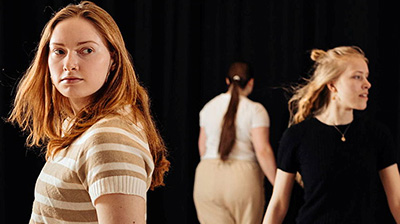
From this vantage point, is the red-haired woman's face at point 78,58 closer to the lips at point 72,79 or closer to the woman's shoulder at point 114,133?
the lips at point 72,79

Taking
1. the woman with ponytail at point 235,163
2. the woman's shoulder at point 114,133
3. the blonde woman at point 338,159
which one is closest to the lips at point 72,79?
the woman's shoulder at point 114,133

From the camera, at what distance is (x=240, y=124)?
3.30 m

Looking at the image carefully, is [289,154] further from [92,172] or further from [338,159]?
[92,172]

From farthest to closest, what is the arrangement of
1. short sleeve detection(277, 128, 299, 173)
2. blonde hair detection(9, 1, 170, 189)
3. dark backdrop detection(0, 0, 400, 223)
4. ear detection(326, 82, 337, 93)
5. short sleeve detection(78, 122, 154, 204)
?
dark backdrop detection(0, 0, 400, 223) < ear detection(326, 82, 337, 93) < short sleeve detection(277, 128, 299, 173) < blonde hair detection(9, 1, 170, 189) < short sleeve detection(78, 122, 154, 204)

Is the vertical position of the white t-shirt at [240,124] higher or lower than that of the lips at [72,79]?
lower

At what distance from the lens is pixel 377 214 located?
3.70m

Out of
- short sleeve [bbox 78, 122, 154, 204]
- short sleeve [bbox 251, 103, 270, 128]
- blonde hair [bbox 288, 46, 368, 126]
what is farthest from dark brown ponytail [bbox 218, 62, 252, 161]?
short sleeve [bbox 78, 122, 154, 204]

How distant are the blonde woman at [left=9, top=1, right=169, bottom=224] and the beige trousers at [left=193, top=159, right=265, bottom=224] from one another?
203 cm

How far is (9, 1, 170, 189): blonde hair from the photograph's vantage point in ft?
3.56

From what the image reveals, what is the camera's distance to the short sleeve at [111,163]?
0.92 metres

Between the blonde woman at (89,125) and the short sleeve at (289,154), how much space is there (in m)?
1.31

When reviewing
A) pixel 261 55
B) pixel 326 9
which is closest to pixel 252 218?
pixel 261 55

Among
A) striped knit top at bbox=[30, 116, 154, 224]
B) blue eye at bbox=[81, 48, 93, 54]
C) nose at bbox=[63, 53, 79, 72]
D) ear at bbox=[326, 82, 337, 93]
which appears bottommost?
ear at bbox=[326, 82, 337, 93]

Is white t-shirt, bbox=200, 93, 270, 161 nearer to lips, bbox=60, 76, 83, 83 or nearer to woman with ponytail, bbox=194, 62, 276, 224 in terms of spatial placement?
woman with ponytail, bbox=194, 62, 276, 224
